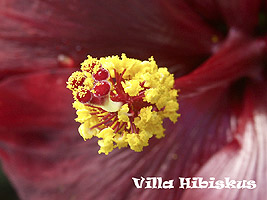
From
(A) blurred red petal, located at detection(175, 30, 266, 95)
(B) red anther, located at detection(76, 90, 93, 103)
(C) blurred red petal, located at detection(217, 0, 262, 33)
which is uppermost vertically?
(C) blurred red petal, located at detection(217, 0, 262, 33)

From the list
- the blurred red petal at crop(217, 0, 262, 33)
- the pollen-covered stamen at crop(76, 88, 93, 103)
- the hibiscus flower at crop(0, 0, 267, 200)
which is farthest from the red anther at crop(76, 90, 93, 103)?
the blurred red petal at crop(217, 0, 262, 33)

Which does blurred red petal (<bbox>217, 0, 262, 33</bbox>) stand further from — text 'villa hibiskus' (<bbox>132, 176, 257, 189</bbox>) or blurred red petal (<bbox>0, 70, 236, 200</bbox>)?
text 'villa hibiskus' (<bbox>132, 176, 257, 189</bbox>)

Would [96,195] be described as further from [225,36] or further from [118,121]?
[225,36]

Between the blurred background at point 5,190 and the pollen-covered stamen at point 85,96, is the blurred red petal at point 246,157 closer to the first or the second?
the pollen-covered stamen at point 85,96

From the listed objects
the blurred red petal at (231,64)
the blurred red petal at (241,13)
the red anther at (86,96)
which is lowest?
the red anther at (86,96)

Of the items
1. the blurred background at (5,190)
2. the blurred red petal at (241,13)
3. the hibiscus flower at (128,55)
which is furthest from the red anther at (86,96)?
the blurred background at (5,190)

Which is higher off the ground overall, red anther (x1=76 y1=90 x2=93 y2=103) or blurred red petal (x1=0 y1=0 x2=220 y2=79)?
blurred red petal (x1=0 y1=0 x2=220 y2=79)
